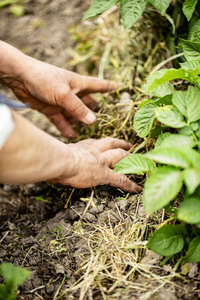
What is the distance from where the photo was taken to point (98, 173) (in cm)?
117

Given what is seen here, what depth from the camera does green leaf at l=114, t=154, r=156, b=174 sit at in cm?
99

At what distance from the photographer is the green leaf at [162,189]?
2.46 ft

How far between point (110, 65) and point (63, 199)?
106 centimetres

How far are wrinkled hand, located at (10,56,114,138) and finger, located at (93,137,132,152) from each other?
199 mm

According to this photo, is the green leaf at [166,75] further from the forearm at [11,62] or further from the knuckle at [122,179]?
the forearm at [11,62]

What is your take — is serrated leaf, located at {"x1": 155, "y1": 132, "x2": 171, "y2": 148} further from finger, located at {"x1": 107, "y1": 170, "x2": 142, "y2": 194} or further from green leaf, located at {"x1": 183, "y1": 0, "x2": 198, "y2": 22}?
green leaf, located at {"x1": 183, "y1": 0, "x2": 198, "y2": 22}

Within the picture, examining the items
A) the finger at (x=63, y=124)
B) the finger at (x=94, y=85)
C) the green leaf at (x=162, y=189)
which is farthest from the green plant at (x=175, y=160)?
the finger at (x=63, y=124)

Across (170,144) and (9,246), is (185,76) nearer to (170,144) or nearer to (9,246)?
(170,144)

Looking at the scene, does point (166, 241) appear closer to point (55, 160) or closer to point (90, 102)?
point (55, 160)

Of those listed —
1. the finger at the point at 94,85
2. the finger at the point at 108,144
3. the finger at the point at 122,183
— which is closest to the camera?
the finger at the point at 122,183

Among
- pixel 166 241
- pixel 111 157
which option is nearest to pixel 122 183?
pixel 111 157

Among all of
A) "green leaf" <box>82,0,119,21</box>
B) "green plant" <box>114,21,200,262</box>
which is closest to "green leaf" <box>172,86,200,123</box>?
"green plant" <box>114,21,200,262</box>

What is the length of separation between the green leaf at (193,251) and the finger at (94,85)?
104 cm

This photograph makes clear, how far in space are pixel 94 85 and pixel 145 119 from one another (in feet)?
2.04
